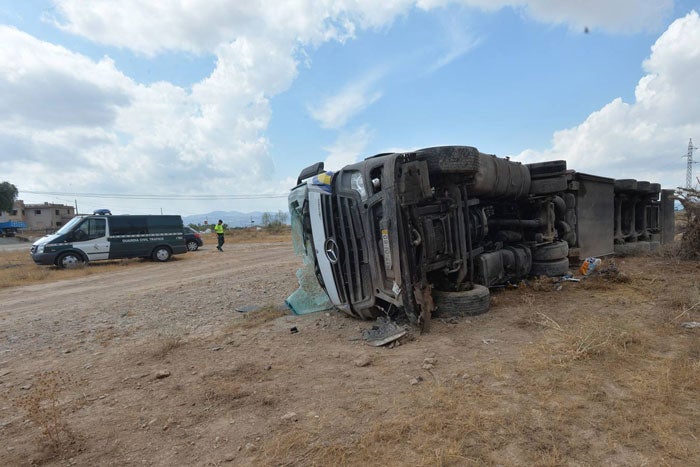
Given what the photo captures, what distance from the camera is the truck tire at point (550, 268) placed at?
20.9 feet

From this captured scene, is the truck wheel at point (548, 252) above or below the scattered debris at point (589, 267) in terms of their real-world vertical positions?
above

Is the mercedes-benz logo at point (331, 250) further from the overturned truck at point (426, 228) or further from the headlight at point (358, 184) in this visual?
the headlight at point (358, 184)

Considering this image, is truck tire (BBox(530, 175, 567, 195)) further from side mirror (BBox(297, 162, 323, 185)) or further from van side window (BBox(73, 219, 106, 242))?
van side window (BBox(73, 219, 106, 242))

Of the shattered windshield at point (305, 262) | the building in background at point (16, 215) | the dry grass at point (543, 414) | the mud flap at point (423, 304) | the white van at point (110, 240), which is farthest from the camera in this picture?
the building in background at point (16, 215)

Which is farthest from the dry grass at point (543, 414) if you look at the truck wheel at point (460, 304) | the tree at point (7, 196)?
the tree at point (7, 196)

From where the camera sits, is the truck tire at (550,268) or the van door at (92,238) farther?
the van door at (92,238)

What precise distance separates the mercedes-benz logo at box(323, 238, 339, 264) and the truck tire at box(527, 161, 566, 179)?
3.88 meters

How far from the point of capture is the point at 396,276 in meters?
4.14

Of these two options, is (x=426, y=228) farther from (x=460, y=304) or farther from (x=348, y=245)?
(x=460, y=304)

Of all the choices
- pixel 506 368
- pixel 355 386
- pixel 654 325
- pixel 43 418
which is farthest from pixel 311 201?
pixel 654 325

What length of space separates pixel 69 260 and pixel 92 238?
3.41 ft

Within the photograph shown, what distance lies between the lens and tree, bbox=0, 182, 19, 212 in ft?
187

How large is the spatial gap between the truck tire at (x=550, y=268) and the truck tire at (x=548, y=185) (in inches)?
44.6

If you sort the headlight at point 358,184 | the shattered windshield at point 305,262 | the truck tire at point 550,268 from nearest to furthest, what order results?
the headlight at point 358,184, the shattered windshield at point 305,262, the truck tire at point 550,268
